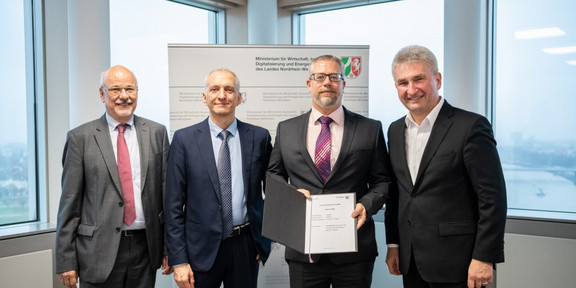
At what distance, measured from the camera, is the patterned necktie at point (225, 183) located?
256 centimetres

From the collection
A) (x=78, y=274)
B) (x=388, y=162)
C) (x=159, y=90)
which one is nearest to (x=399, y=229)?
(x=388, y=162)

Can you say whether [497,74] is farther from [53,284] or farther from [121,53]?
[53,284]

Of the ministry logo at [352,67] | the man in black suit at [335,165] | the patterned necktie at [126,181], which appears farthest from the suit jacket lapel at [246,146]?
the ministry logo at [352,67]

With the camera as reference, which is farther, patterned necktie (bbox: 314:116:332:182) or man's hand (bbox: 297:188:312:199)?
patterned necktie (bbox: 314:116:332:182)

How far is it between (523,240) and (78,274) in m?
3.39

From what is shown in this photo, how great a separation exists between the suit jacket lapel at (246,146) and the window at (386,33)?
2.59 meters

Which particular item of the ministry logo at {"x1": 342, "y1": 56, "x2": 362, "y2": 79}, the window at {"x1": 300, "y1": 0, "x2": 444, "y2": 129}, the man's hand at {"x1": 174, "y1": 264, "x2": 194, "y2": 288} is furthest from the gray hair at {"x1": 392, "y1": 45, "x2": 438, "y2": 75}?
the window at {"x1": 300, "y1": 0, "x2": 444, "y2": 129}

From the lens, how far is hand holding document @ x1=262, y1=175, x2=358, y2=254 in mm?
2203

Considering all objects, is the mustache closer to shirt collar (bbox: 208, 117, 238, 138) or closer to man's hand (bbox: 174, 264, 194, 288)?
shirt collar (bbox: 208, 117, 238, 138)

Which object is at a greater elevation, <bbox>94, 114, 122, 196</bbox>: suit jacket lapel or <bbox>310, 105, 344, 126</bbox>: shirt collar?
<bbox>310, 105, 344, 126</bbox>: shirt collar

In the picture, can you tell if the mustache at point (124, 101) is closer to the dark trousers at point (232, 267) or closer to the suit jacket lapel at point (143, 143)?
the suit jacket lapel at point (143, 143)

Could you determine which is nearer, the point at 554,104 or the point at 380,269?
the point at 554,104

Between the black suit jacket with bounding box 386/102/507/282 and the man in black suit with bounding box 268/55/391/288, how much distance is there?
24cm

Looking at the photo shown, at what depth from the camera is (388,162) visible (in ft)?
8.33
